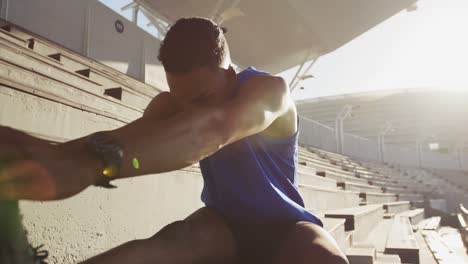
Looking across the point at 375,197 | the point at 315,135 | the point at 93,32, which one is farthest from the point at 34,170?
the point at 315,135

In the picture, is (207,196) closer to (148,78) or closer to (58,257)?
(58,257)

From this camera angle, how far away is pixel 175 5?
1071 centimetres

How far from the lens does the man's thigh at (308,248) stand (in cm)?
132

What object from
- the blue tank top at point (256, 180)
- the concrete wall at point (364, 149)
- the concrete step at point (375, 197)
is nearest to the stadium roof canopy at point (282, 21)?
the concrete wall at point (364, 149)

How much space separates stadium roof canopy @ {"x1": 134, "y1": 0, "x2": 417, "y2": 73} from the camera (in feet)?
35.6

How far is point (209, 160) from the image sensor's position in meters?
1.70

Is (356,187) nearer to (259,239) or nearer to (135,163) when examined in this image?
(259,239)

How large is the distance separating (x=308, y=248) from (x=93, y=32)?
282 inches

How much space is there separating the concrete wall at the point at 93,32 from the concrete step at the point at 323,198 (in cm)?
507

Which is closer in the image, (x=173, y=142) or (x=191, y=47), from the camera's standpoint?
(x=173, y=142)

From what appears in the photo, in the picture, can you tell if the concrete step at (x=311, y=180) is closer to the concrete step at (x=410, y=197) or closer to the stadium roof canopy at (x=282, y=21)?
the stadium roof canopy at (x=282, y=21)

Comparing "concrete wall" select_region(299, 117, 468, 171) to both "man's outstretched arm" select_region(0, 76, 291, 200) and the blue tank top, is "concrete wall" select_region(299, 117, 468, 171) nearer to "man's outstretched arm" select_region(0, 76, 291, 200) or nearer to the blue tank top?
the blue tank top

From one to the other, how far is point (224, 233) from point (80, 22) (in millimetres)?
6750

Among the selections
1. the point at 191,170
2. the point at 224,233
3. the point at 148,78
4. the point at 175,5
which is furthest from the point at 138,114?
the point at 175,5
